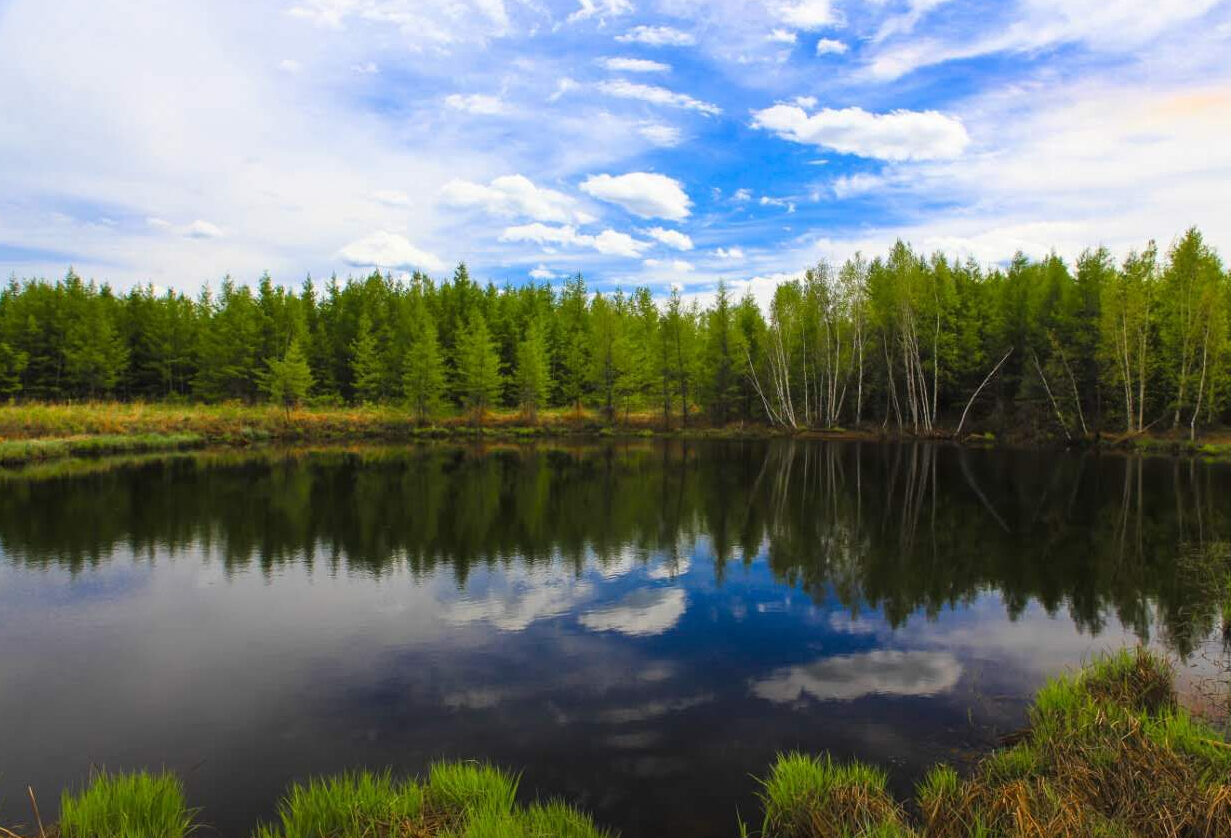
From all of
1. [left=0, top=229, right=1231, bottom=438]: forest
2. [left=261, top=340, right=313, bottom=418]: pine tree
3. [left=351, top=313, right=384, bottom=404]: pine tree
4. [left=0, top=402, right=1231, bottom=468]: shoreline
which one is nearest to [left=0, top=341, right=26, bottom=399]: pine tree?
[left=0, top=229, right=1231, bottom=438]: forest

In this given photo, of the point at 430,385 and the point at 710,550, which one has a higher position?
the point at 430,385

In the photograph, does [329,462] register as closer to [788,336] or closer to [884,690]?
[884,690]

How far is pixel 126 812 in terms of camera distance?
18.1 feet

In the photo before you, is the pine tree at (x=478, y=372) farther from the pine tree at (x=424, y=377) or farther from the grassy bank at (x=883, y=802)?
the grassy bank at (x=883, y=802)

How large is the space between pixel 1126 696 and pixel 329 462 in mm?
39896

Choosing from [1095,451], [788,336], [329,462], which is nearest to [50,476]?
[329,462]

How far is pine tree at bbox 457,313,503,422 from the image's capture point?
61594mm

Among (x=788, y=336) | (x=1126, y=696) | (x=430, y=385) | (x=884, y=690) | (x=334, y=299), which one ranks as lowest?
(x=884, y=690)

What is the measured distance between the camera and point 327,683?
9648 mm

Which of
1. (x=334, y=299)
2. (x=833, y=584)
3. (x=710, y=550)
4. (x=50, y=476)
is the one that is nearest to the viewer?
(x=833, y=584)

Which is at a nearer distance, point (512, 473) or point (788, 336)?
point (512, 473)

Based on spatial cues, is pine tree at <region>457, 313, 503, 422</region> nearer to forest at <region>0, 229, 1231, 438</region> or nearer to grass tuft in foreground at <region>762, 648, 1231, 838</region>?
forest at <region>0, 229, 1231, 438</region>

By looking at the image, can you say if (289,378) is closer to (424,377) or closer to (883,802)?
(424,377)

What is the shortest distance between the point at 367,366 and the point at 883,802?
223 ft
